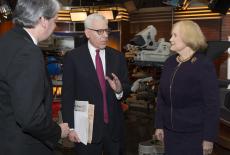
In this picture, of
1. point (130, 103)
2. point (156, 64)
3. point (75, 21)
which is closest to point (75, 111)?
point (156, 64)

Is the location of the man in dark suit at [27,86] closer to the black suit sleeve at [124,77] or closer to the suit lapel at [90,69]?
the suit lapel at [90,69]

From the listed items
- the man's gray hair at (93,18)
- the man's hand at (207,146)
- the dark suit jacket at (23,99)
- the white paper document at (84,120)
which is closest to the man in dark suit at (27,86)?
the dark suit jacket at (23,99)

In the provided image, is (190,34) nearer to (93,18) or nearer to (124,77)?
(124,77)

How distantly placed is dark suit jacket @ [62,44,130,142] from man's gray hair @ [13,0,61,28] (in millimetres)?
943

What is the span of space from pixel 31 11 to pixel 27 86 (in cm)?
41

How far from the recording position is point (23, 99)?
1.56 meters

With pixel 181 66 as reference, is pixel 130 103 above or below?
below

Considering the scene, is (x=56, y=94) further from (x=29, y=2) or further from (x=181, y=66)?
(x=29, y=2)

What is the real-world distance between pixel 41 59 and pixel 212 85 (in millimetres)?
1296

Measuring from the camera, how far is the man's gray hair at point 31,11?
1713mm

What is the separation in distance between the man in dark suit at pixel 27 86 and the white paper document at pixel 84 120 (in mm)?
575

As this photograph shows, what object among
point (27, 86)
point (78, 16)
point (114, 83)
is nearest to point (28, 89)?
point (27, 86)

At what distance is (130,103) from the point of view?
9.31 m

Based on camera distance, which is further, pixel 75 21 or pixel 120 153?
pixel 75 21
